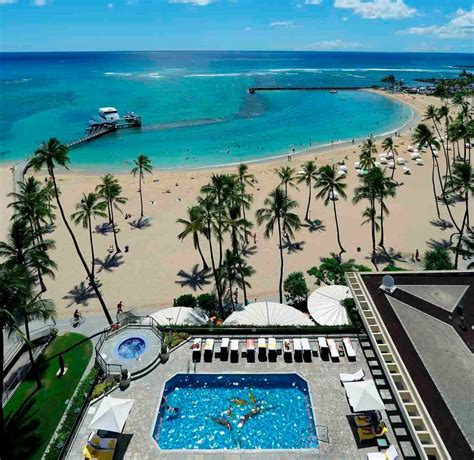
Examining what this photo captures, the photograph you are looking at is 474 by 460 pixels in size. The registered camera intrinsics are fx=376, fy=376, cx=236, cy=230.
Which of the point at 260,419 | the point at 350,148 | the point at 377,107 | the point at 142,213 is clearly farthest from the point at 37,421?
the point at 377,107

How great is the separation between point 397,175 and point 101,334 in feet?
171

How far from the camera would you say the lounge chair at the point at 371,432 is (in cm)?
1908

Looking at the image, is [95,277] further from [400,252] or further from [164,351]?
[400,252]

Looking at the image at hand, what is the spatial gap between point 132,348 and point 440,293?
20.9m

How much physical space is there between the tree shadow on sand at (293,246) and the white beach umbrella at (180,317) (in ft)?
50.0

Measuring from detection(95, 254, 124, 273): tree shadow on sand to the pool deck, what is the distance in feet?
56.1

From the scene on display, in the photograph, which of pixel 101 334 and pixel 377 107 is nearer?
pixel 101 334

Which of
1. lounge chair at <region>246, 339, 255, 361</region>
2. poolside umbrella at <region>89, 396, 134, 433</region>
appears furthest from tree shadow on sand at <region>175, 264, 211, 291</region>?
poolside umbrella at <region>89, 396, 134, 433</region>

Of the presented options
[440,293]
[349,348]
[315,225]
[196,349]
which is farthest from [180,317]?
[315,225]

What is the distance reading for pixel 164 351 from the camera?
24.9 meters

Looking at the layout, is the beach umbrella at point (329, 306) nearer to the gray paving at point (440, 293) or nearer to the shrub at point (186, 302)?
the gray paving at point (440, 293)

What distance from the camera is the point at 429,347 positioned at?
2067 centimetres

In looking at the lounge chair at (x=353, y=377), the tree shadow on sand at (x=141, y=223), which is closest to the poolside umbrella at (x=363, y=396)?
the lounge chair at (x=353, y=377)

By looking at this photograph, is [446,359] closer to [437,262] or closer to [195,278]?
[437,262]
